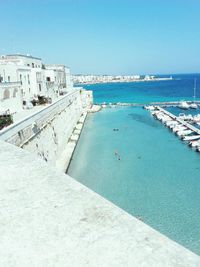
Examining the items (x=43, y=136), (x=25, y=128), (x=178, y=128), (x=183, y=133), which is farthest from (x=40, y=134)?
(x=178, y=128)

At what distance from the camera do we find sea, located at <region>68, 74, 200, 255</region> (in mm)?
16031

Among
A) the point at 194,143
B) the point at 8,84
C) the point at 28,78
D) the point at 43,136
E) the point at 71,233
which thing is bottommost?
the point at 194,143

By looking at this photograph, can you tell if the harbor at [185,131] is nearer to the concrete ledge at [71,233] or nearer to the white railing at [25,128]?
the white railing at [25,128]

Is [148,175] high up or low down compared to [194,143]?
down

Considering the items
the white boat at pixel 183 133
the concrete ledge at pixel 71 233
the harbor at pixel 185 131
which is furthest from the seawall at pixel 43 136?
the white boat at pixel 183 133

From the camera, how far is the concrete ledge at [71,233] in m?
4.39

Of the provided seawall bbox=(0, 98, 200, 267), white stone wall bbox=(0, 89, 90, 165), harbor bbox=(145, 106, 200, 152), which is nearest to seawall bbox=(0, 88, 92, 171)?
white stone wall bbox=(0, 89, 90, 165)

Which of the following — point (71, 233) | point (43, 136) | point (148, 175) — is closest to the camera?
point (71, 233)

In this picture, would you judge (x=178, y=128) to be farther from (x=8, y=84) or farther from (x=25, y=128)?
(x=25, y=128)

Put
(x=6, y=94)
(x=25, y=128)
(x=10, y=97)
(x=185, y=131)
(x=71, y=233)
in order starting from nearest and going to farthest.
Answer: (x=71, y=233)
(x=25, y=128)
(x=6, y=94)
(x=10, y=97)
(x=185, y=131)

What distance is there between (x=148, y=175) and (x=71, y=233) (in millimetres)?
18480

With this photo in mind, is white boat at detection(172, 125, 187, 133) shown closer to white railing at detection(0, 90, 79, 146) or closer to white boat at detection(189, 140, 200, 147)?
white boat at detection(189, 140, 200, 147)

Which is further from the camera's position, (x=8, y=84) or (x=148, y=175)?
(x=8, y=84)

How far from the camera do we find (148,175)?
905 inches
